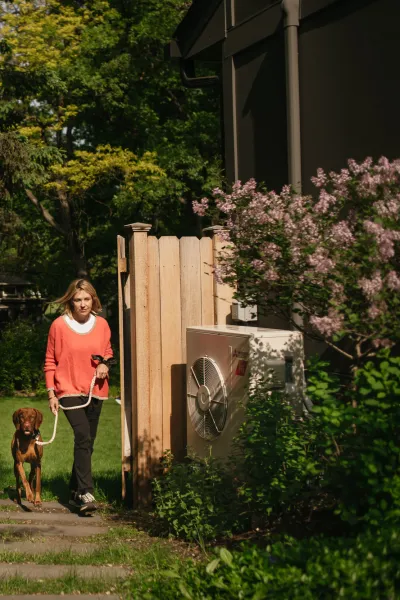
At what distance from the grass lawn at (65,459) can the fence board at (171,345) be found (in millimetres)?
890

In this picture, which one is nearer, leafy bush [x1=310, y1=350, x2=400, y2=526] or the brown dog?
leafy bush [x1=310, y1=350, x2=400, y2=526]

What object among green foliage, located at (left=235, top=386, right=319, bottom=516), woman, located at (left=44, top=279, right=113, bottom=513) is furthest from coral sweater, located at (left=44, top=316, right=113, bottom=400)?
green foliage, located at (left=235, top=386, right=319, bottom=516)

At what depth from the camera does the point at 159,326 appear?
7742 mm

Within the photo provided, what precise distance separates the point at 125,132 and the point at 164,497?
22603 mm

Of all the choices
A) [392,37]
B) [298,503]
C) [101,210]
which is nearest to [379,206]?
[298,503]

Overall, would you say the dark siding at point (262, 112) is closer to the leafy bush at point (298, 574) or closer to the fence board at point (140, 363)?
the fence board at point (140, 363)

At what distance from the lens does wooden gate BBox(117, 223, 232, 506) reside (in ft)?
25.0

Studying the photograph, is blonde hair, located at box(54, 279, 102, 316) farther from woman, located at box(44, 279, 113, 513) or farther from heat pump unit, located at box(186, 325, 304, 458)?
heat pump unit, located at box(186, 325, 304, 458)

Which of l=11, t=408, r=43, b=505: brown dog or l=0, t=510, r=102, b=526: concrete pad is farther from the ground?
l=11, t=408, r=43, b=505: brown dog

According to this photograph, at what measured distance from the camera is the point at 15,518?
24.1 ft

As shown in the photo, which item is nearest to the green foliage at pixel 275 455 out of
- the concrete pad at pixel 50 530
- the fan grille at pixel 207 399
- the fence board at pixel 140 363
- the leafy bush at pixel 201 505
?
the leafy bush at pixel 201 505

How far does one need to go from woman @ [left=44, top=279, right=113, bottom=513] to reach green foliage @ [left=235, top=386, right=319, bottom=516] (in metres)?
2.02

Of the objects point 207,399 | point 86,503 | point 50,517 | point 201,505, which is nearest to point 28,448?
point 50,517

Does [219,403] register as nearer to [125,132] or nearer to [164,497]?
[164,497]
